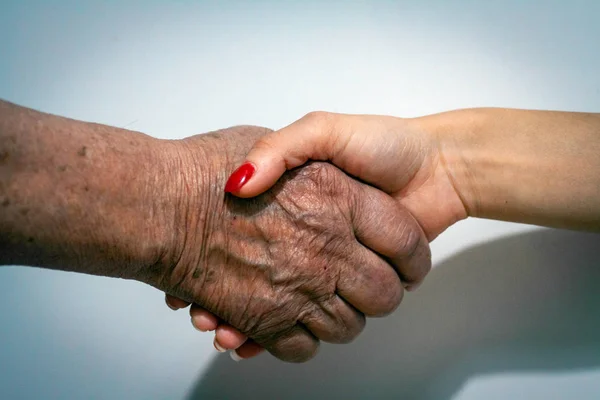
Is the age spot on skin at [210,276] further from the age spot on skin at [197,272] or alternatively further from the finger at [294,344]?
the finger at [294,344]

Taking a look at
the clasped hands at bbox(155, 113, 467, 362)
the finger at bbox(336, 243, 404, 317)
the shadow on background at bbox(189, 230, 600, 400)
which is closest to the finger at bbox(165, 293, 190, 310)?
the clasped hands at bbox(155, 113, 467, 362)

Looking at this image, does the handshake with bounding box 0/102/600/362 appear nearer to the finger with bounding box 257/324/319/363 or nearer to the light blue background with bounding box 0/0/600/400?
the finger with bounding box 257/324/319/363

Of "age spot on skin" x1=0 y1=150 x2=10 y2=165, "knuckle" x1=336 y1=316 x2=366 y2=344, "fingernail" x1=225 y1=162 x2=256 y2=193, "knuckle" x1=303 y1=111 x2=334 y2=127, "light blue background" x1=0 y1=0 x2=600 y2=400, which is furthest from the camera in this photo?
"light blue background" x1=0 y1=0 x2=600 y2=400

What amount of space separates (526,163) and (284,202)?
0.61 m

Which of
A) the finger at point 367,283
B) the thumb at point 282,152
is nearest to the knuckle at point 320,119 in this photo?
the thumb at point 282,152

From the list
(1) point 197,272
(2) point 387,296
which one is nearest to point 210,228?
(1) point 197,272

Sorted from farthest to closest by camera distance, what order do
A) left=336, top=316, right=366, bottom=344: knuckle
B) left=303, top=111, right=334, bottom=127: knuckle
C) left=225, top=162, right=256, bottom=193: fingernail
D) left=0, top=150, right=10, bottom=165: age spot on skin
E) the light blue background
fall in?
the light blue background < left=336, top=316, right=366, bottom=344: knuckle < left=303, top=111, right=334, bottom=127: knuckle < left=225, top=162, right=256, bottom=193: fingernail < left=0, top=150, right=10, bottom=165: age spot on skin

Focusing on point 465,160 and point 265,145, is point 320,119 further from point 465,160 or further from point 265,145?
point 465,160

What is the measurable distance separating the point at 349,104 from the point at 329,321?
0.65m

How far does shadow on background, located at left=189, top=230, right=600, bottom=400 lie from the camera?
1.37 m

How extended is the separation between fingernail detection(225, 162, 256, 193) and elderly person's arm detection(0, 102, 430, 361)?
1.7 inches

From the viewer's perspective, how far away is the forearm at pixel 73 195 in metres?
0.84

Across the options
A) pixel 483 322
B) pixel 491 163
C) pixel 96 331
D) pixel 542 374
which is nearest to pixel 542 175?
pixel 491 163

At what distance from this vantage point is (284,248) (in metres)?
1.12
